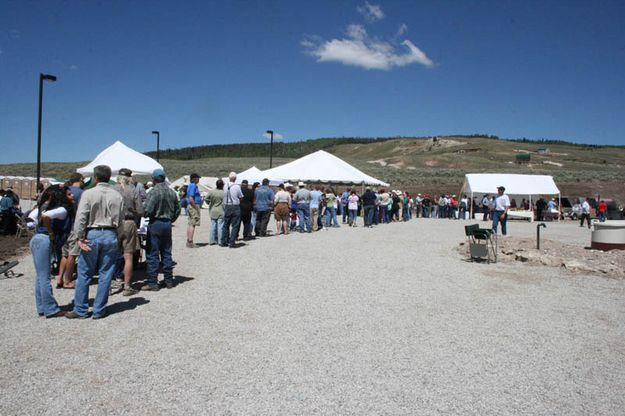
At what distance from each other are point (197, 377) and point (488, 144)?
386ft

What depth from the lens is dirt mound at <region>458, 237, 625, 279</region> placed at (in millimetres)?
9000

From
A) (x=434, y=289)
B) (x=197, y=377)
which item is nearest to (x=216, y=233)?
(x=434, y=289)

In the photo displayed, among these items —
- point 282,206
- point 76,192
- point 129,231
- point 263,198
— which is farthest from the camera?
point 282,206

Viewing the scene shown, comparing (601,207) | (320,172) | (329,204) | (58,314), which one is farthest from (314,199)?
(601,207)

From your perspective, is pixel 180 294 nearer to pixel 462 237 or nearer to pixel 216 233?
pixel 216 233

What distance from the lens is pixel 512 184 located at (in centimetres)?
2816

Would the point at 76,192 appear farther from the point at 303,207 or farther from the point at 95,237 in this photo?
the point at 303,207

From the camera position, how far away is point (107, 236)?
517 cm

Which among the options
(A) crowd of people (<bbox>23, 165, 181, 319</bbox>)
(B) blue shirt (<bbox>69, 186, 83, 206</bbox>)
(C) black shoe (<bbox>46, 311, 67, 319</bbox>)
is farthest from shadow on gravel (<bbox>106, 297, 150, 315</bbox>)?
(B) blue shirt (<bbox>69, 186, 83, 206</bbox>)

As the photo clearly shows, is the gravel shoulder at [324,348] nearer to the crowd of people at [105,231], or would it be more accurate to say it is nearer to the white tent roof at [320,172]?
the crowd of people at [105,231]

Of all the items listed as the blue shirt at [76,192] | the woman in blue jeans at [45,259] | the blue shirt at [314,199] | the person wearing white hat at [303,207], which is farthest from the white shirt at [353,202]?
the woman in blue jeans at [45,259]

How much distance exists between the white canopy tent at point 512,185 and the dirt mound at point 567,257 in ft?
49.2

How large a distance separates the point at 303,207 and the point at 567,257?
7684 millimetres

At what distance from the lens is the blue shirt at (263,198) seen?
13000 mm
